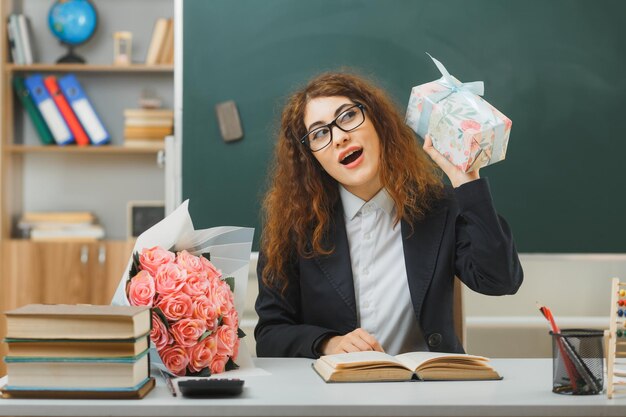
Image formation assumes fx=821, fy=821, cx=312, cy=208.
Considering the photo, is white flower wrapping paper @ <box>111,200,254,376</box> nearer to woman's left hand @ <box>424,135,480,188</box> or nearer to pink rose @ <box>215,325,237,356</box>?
pink rose @ <box>215,325,237,356</box>

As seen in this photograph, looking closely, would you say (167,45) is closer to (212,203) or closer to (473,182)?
(212,203)

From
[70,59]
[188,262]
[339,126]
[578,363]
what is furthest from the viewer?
[70,59]

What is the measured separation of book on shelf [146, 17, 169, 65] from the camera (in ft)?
13.3

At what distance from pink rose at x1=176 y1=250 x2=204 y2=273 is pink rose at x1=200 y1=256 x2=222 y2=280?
0.04 ft

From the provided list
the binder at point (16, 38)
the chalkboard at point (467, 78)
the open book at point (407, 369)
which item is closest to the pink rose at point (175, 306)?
the open book at point (407, 369)

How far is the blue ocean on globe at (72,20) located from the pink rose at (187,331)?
3152mm

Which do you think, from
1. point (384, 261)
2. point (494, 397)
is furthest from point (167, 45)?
point (494, 397)

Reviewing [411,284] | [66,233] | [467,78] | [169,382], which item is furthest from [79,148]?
[169,382]

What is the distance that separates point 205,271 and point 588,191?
213 centimetres

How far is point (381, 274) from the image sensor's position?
76.1 inches

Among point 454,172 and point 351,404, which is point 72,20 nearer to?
point 454,172

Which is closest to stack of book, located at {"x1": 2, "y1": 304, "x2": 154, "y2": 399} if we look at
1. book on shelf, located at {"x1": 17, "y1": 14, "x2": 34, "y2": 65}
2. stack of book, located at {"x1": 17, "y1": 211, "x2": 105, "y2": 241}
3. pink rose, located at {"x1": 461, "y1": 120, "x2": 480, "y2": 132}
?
pink rose, located at {"x1": 461, "y1": 120, "x2": 480, "y2": 132}

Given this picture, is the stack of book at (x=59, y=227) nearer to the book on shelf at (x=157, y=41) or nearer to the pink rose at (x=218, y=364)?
the book on shelf at (x=157, y=41)

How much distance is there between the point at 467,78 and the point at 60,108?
206 centimetres
